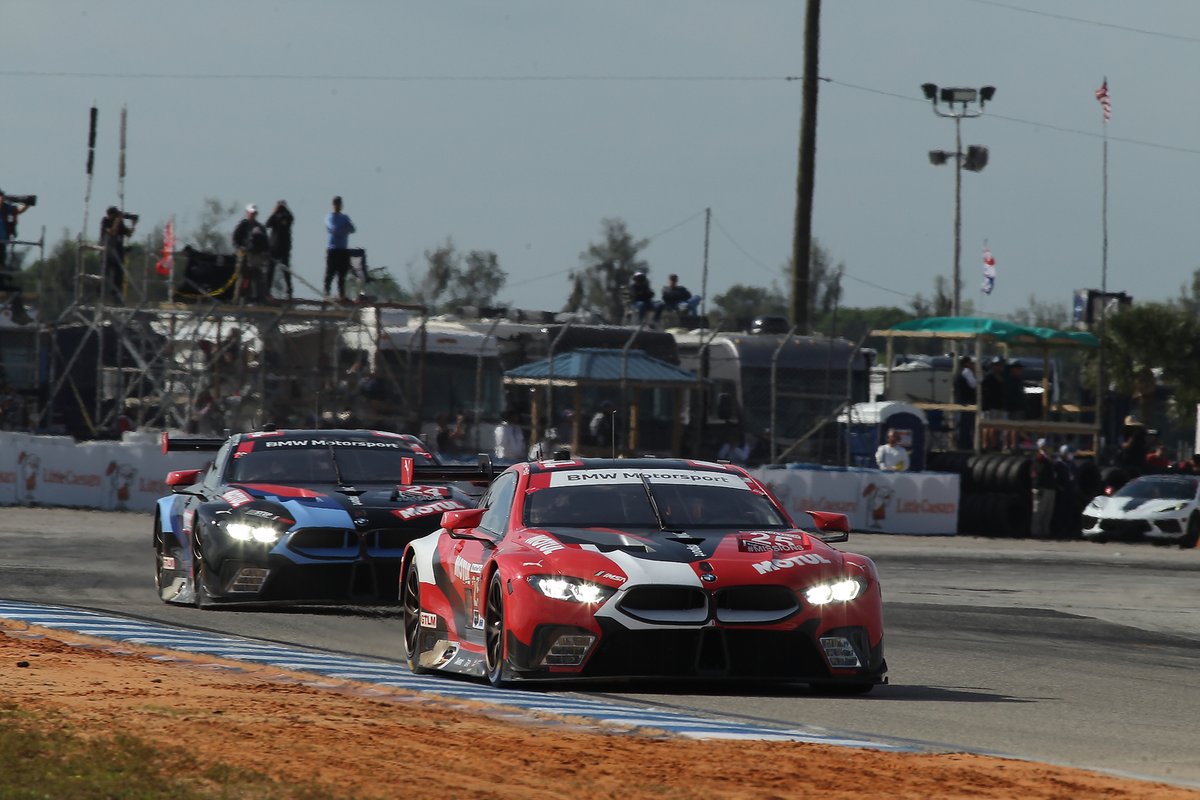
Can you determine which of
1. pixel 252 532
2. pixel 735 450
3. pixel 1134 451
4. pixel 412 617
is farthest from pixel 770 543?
pixel 1134 451

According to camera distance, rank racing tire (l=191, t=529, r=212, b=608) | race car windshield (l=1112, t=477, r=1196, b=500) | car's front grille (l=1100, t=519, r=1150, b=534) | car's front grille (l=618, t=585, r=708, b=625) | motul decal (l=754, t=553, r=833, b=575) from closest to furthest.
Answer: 1. car's front grille (l=618, t=585, r=708, b=625)
2. motul decal (l=754, t=553, r=833, b=575)
3. racing tire (l=191, t=529, r=212, b=608)
4. car's front grille (l=1100, t=519, r=1150, b=534)
5. race car windshield (l=1112, t=477, r=1196, b=500)

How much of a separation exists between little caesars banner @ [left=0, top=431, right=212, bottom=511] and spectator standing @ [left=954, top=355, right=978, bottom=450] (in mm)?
12652

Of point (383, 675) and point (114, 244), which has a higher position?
point (114, 244)

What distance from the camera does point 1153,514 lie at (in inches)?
1206

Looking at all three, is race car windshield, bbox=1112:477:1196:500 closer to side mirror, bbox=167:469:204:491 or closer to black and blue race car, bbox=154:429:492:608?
black and blue race car, bbox=154:429:492:608

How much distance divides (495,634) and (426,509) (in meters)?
4.20

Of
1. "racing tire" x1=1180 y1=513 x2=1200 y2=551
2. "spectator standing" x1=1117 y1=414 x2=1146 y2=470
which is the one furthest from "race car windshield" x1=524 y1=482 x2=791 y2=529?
"spectator standing" x1=1117 y1=414 x2=1146 y2=470

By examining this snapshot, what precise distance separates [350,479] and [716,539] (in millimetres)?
5798

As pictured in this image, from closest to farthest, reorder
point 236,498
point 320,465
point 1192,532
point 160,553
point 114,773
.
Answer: point 114,773
point 236,498
point 320,465
point 160,553
point 1192,532

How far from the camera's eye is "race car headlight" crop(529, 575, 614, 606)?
945 centimetres

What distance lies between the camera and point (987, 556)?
84.5ft

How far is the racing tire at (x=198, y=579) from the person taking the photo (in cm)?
1459

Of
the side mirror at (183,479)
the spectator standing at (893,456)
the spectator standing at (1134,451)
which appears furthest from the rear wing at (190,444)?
the spectator standing at (1134,451)

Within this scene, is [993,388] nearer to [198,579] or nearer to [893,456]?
[893,456]
